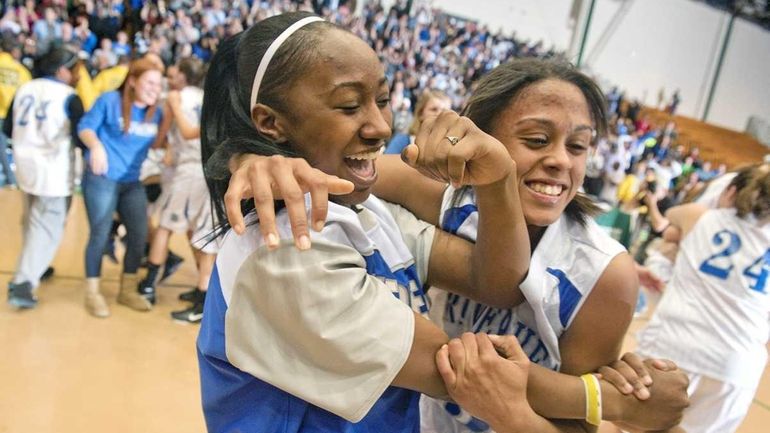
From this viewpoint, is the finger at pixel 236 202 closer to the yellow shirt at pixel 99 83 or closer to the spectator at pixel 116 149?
the spectator at pixel 116 149

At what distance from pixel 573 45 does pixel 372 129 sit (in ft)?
59.5

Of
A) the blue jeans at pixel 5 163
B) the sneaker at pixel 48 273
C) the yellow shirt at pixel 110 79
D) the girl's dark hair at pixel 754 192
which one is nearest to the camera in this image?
the girl's dark hair at pixel 754 192

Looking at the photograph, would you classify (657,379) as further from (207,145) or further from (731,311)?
(731,311)

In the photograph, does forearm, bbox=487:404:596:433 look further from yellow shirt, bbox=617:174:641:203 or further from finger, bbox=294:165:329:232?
yellow shirt, bbox=617:174:641:203

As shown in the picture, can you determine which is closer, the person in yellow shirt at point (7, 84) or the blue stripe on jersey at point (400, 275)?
the blue stripe on jersey at point (400, 275)

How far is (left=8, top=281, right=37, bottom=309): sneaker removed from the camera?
3.71 metres

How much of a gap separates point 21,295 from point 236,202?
3.56 metres

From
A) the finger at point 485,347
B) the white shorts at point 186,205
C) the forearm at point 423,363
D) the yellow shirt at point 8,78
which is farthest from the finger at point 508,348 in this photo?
the yellow shirt at point 8,78

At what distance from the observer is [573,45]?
17.7 metres

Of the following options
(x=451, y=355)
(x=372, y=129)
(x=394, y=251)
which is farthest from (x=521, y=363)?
(x=372, y=129)

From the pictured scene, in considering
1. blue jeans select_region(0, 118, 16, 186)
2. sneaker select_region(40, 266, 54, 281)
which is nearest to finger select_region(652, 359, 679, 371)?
sneaker select_region(40, 266, 54, 281)

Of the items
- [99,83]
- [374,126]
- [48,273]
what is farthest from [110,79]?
[374,126]

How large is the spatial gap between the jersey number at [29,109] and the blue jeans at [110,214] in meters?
0.42

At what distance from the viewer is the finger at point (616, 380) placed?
3.84 ft
